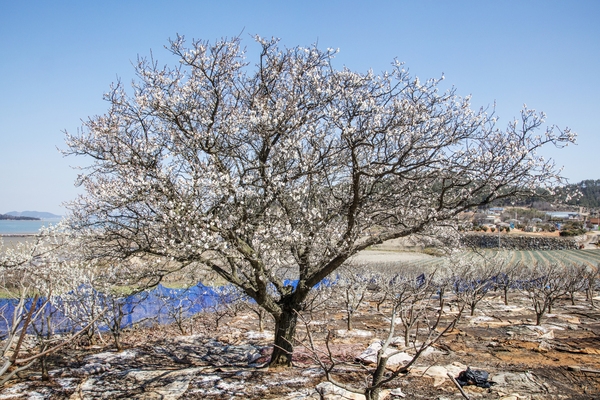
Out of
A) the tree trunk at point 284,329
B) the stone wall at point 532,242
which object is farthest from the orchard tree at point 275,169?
the stone wall at point 532,242

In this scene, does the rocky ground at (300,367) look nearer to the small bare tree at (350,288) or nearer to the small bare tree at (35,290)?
the small bare tree at (350,288)

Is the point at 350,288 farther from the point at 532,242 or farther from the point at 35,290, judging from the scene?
the point at 532,242

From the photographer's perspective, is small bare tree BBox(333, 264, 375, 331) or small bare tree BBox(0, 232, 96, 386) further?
small bare tree BBox(333, 264, 375, 331)

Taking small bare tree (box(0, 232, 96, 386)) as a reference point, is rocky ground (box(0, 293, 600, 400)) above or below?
below

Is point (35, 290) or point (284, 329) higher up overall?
point (35, 290)

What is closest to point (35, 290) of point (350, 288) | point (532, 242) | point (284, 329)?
point (284, 329)

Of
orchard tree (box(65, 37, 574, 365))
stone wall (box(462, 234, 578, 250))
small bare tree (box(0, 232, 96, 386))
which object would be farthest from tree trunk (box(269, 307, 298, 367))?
stone wall (box(462, 234, 578, 250))

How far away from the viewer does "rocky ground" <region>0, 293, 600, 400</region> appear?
707 cm

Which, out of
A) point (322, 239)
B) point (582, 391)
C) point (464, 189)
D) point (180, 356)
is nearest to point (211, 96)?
point (322, 239)

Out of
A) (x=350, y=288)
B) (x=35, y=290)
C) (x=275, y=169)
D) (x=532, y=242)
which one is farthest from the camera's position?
(x=532, y=242)

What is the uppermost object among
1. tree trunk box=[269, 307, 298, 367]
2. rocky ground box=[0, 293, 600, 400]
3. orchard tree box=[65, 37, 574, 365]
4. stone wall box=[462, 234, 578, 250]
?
orchard tree box=[65, 37, 574, 365]

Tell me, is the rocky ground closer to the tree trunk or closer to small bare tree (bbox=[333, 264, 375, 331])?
the tree trunk

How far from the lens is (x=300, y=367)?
827 cm

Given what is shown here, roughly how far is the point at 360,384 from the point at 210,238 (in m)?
3.76
